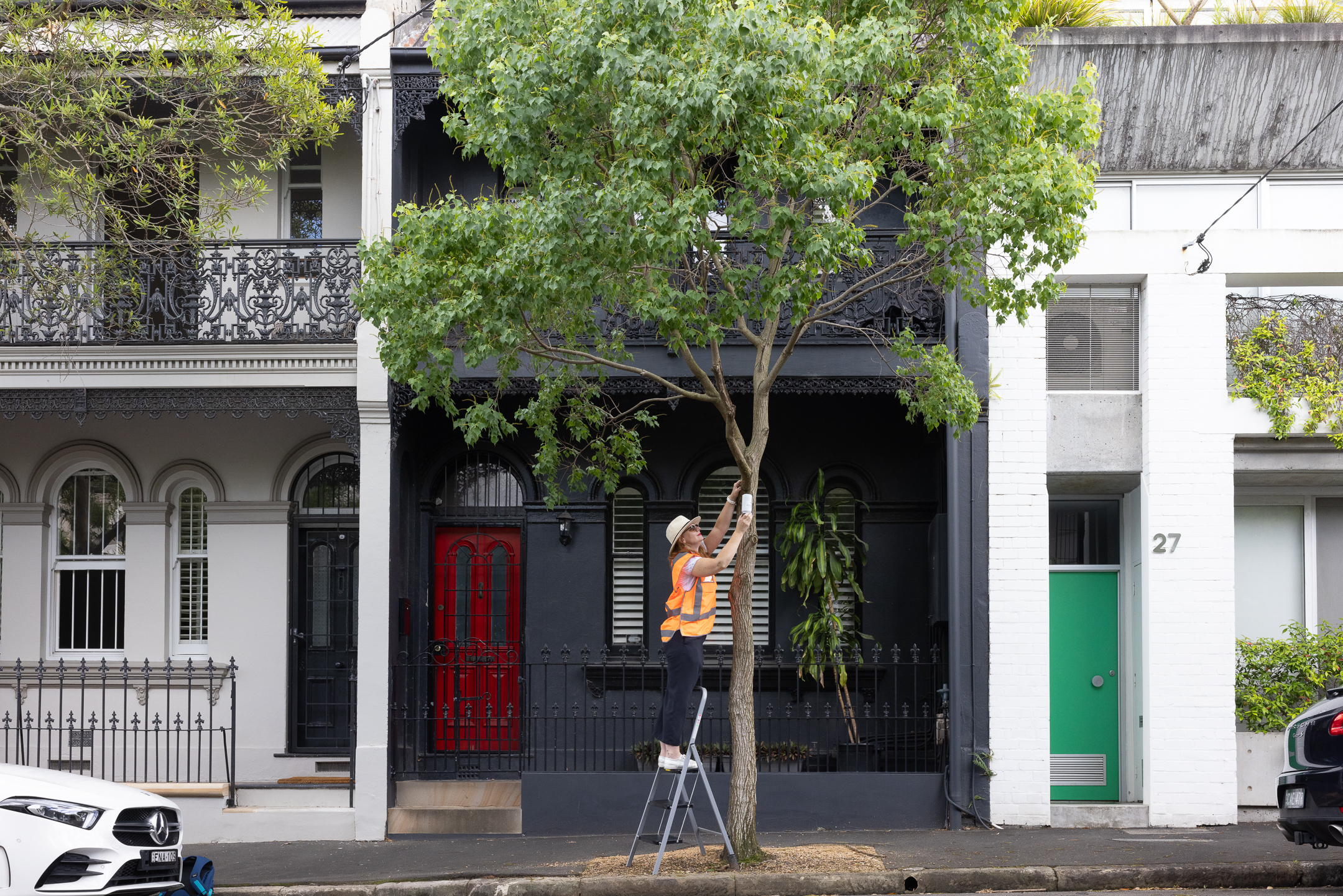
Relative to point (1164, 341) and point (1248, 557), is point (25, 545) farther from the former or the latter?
point (1248, 557)

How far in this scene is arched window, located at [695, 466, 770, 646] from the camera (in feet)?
40.0

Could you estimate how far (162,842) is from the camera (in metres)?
6.79

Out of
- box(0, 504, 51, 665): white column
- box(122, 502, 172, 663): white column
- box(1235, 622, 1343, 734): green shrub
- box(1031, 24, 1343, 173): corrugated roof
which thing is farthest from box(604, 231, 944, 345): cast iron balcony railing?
box(0, 504, 51, 665): white column

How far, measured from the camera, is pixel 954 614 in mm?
10477

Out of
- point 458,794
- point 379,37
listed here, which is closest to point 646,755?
point 458,794

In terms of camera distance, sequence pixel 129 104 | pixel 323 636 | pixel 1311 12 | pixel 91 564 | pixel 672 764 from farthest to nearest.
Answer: pixel 91 564
pixel 323 636
pixel 1311 12
pixel 129 104
pixel 672 764

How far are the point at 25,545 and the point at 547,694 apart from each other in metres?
5.59

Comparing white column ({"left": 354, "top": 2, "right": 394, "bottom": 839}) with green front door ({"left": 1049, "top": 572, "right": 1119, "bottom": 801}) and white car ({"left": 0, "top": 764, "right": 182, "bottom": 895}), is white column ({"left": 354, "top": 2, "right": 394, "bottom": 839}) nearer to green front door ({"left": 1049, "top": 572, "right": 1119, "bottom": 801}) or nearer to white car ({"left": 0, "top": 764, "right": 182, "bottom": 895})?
white car ({"left": 0, "top": 764, "right": 182, "bottom": 895})

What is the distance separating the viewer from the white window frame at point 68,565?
41.1 ft

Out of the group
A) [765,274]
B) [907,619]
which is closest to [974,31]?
[765,274]

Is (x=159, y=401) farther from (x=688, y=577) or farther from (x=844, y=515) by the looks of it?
(x=844, y=515)

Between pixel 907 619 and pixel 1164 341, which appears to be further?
pixel 907 619

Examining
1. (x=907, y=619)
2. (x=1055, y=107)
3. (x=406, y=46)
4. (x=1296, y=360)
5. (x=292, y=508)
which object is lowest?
(x=907, y=619)

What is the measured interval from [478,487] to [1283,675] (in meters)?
7.76
